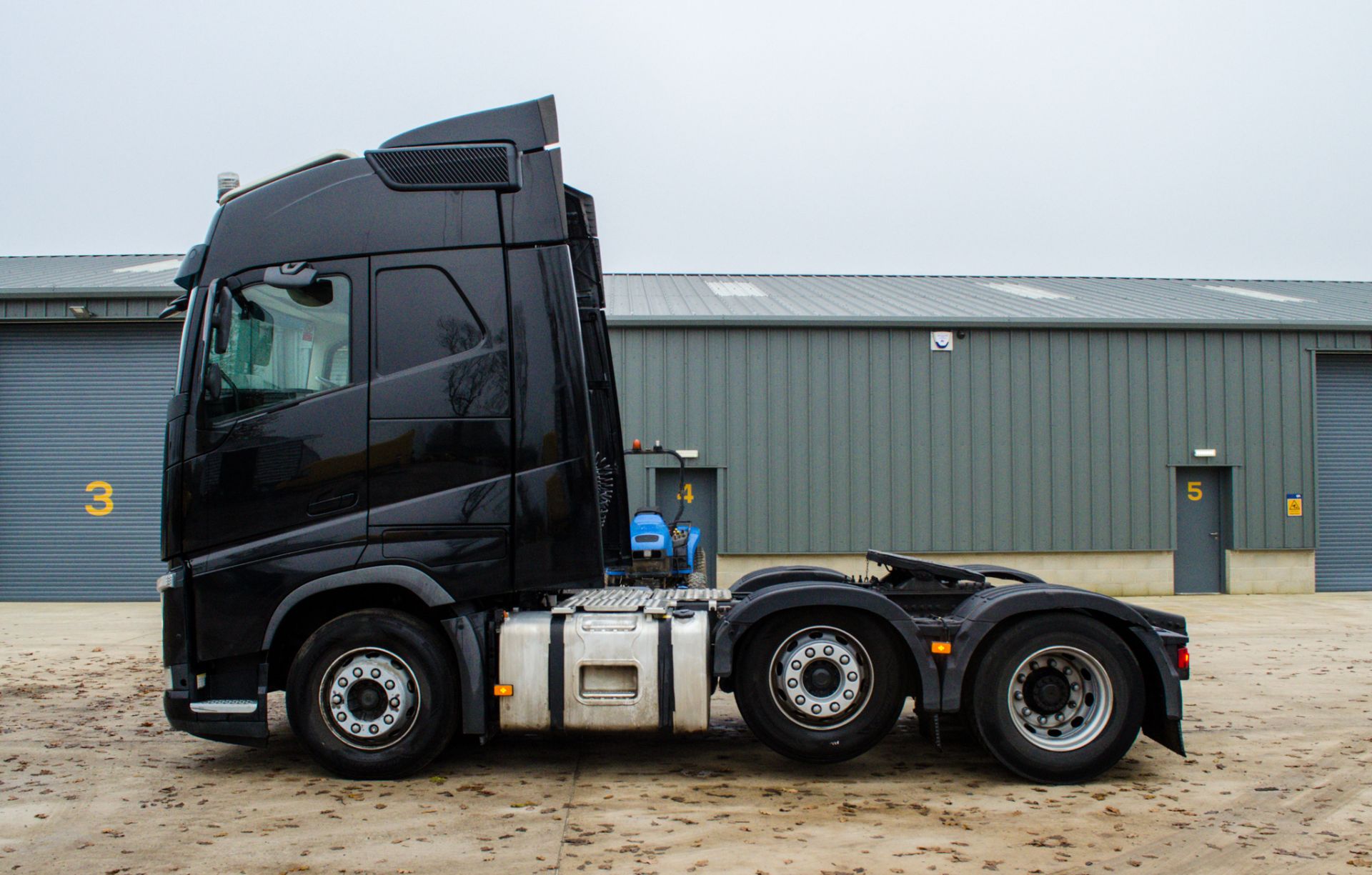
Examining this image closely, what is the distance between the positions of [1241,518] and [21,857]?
18542mm

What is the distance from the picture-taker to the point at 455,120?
19.8 ft

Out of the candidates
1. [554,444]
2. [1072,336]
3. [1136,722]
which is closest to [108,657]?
[554,444]

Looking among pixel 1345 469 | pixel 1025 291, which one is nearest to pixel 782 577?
pixel 1345 469

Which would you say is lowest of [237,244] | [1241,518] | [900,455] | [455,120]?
[1241,518]

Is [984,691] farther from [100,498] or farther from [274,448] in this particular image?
[100,498]

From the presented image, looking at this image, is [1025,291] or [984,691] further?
[1025,291]

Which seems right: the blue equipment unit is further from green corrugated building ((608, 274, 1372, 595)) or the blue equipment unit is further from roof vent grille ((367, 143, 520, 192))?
roof vent grille ((367, 143, 520, 192))

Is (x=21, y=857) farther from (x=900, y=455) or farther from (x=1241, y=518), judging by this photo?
(x=1241, y=518)

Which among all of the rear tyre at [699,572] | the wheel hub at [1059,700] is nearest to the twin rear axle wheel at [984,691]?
the wheel hub at [1059,700]

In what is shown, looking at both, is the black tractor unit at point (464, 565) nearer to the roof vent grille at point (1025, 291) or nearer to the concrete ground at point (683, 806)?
the concrete ground at point (683, 806)

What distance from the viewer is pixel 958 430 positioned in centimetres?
1722

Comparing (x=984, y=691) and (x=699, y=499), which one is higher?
(x=699, y=499)

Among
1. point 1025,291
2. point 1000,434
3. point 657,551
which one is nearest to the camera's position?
point 657,551

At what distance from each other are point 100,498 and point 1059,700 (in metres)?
17.3
